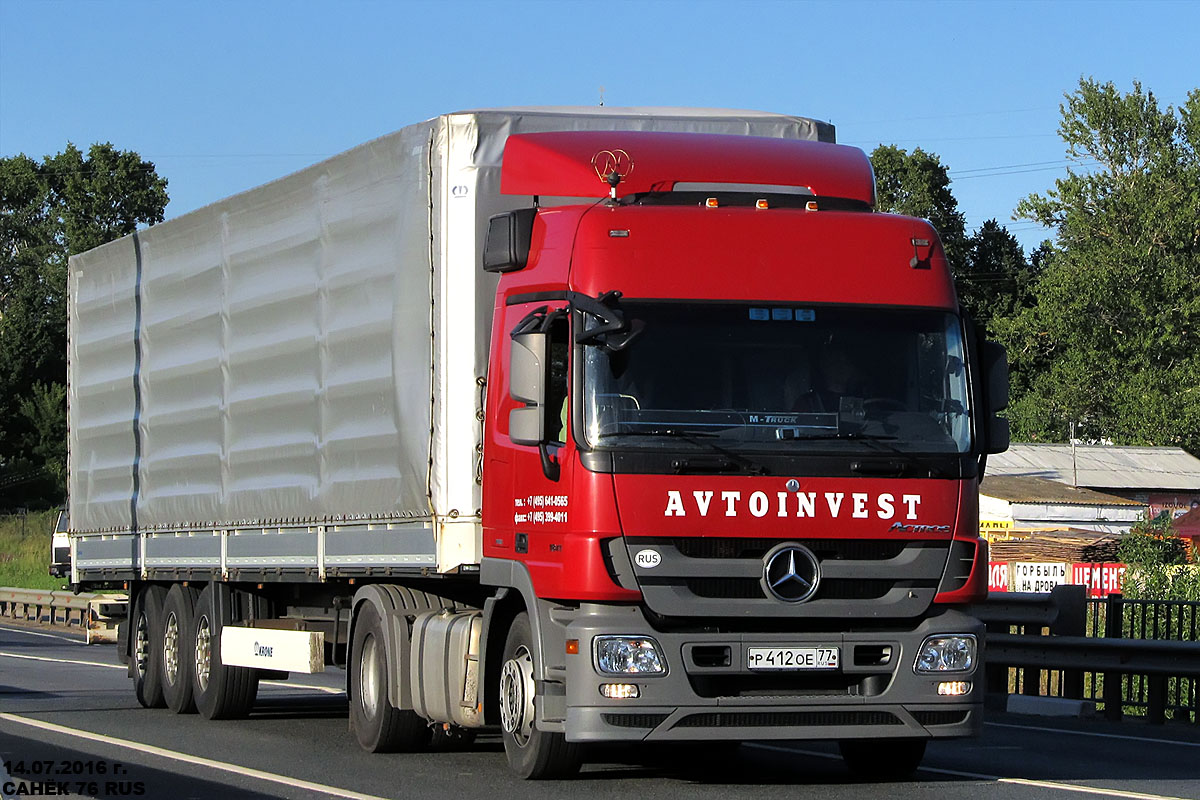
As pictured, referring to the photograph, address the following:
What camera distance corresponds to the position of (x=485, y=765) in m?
12.0

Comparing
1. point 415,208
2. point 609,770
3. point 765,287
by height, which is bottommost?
point 609,770

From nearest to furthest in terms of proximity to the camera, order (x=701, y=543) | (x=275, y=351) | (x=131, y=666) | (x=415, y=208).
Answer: (x=701, y=543)
(x=415, y=208)
(x=275, y=351)
(x=131, y=666)

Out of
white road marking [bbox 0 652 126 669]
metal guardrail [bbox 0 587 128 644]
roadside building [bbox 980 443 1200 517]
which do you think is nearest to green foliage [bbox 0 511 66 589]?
metal guardrail [bbox 0 587 128 644]

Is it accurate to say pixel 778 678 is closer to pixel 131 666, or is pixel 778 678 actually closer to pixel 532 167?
pixel 532 167

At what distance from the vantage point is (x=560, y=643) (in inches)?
398

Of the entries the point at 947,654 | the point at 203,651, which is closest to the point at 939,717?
the point at 947,654

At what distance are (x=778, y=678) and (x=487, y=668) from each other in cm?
195

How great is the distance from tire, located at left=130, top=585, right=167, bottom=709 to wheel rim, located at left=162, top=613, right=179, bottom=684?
87mm

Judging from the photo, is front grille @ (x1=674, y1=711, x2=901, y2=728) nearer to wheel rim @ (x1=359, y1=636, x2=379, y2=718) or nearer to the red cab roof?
the red cab roof

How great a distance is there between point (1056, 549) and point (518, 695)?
35.0m

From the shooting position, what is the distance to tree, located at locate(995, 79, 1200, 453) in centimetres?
6975

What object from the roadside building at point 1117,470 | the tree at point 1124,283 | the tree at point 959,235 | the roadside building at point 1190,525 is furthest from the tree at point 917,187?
the roadside building at point 1190,525

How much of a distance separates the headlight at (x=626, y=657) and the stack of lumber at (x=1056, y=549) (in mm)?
33975

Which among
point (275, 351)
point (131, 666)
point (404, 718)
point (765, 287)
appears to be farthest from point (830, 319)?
point (131, 666)
